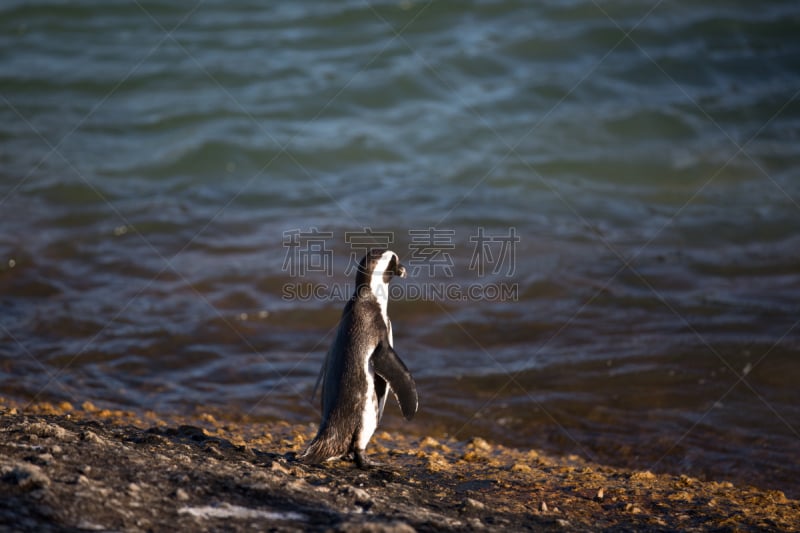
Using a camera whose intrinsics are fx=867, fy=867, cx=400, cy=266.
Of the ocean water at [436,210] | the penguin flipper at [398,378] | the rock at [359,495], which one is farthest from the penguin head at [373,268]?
the ocean water at [436,210]

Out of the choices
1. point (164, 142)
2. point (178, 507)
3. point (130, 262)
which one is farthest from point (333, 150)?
point (178, 507)

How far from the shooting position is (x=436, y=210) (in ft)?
36.6

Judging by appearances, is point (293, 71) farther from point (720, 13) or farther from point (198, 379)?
point (198, 379)

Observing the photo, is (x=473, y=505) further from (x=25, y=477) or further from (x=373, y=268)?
(x=25, y=477)

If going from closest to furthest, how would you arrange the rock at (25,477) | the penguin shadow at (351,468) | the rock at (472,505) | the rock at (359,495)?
the rock at (25,477)
the rock at (359,495)
the rock at (472,505)
the penguin shadow at (351,468)

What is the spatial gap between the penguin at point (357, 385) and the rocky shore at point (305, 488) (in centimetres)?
14

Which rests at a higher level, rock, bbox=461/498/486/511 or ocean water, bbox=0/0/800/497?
ocean water, bbox=0/0/800/497

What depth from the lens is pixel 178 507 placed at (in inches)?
142

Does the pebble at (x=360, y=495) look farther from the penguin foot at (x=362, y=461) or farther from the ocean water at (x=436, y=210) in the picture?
the ocean water at (x=436, y=210)

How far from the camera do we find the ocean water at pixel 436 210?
6.96m

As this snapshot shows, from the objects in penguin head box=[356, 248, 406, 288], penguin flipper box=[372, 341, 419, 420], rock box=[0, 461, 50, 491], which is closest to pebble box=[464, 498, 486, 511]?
penguin flipper box=[372, 341, 419, 420]

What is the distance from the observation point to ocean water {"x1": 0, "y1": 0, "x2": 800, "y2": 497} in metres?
6.96

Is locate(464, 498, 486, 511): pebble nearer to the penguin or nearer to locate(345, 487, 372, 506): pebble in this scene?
locate(345, 487, 372, 506): pebble

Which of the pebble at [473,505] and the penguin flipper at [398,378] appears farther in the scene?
the penguin flipper at [398,378]
